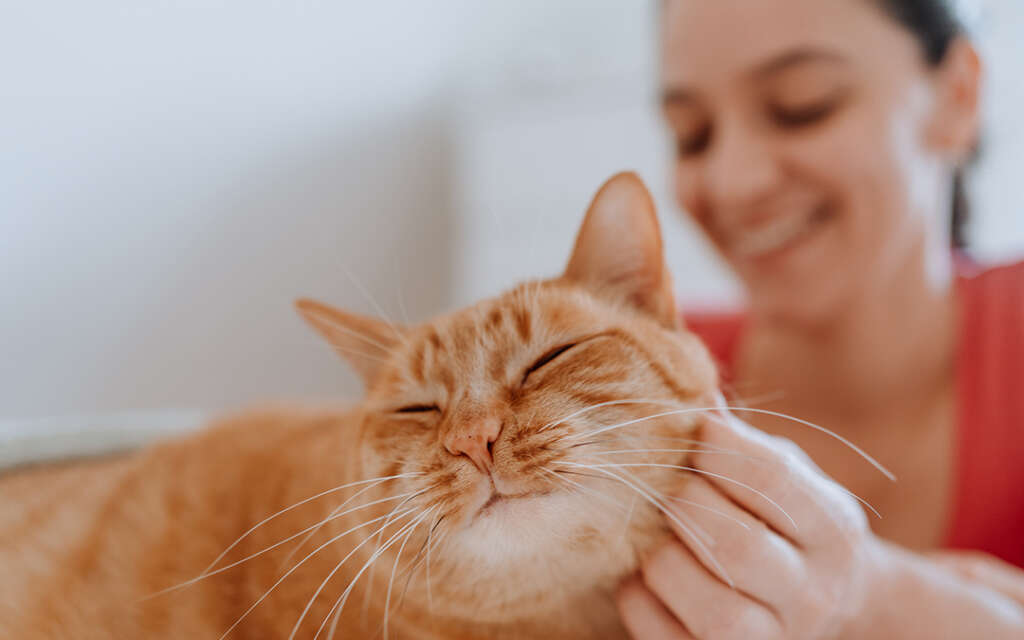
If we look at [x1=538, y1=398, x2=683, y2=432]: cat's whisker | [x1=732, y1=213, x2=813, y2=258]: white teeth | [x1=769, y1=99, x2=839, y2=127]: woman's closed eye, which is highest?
[x1=769, y1=99, x2=839, y2=127]: woman's closed eye

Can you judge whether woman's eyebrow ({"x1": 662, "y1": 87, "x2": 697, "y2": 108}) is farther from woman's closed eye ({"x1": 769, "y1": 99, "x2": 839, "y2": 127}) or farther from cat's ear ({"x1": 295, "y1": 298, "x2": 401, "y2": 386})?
cat's ear ({"x1": 295, "y1": 298, "x2": 401, "y2": 386})

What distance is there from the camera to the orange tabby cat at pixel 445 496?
71 centimetres

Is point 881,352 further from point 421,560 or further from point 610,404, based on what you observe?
point 421,560

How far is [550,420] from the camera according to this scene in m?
0.72

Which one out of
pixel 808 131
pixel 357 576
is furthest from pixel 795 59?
pixel 357 576

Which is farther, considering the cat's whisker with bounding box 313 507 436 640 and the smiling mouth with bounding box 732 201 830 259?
the smiling mouth with bounding box 732 201 830 259

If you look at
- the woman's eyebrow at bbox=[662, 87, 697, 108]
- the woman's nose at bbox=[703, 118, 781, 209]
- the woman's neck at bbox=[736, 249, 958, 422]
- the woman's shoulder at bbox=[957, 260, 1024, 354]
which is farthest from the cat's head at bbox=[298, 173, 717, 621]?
the woman's shoulder at bbox=[957, 260, 1024, 354]

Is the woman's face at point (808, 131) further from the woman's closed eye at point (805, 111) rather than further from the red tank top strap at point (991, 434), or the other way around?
the red tank top strap at point (991, 434)

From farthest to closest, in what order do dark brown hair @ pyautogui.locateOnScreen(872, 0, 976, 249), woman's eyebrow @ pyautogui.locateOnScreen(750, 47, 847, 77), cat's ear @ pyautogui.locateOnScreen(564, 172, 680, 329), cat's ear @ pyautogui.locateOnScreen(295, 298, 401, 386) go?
dark brown hair @ pyautogui.locateOnScreen(872, 0, 976, 249), woman's eyebrow @ pyautogui.locateOnScreen(750, 47, 847, 77), cat's ear @ pyautogui.locateOnScreen(295, 298, 401, 386), cat's ear @ pyautogui.locateOnScreen(564, 172, 680, 329)

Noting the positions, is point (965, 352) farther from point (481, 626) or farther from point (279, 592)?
point (279, 592)

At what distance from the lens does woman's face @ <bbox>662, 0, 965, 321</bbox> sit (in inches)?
49.6

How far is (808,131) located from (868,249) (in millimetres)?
277

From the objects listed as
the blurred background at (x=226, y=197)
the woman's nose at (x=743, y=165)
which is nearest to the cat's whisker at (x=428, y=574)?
the blurred background at (x=226, y=197)

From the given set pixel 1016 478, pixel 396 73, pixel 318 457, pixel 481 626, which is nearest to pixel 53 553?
Answer: pixel 318 457
